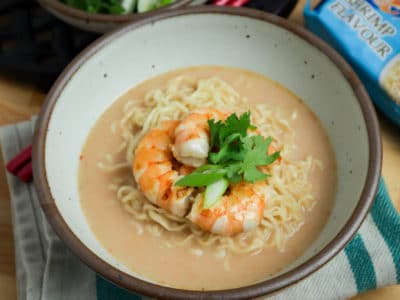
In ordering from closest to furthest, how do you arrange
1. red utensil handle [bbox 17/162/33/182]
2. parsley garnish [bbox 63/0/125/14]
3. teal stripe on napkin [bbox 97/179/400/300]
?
teal stripe on napkin [bbox 97/179/400/300] → red utensil handle [bbox 17/162/33/182] → parsley garnish [bbox 63/0/125/14]

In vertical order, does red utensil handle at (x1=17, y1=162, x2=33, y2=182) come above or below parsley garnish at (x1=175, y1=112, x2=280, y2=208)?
below

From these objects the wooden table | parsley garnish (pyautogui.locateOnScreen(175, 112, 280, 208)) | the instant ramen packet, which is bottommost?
the wooden table

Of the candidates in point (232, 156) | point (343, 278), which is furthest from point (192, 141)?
point (343, 278)

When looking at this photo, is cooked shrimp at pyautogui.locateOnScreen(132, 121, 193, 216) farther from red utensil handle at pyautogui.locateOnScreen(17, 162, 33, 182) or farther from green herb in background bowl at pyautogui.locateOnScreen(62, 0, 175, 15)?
green herb in background bowl at pyautogui.locateOnScreen(62, 0, 175, 15)

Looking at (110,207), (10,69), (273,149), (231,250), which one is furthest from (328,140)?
(10,69)

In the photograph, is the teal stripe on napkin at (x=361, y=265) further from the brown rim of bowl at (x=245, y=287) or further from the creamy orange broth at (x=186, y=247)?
the brown rim of bowl at (x=245, y=287)

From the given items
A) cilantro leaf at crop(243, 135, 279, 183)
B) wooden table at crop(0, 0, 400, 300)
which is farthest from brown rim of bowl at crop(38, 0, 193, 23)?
cilantro leaf at crop(243, 135, 279, 183)
